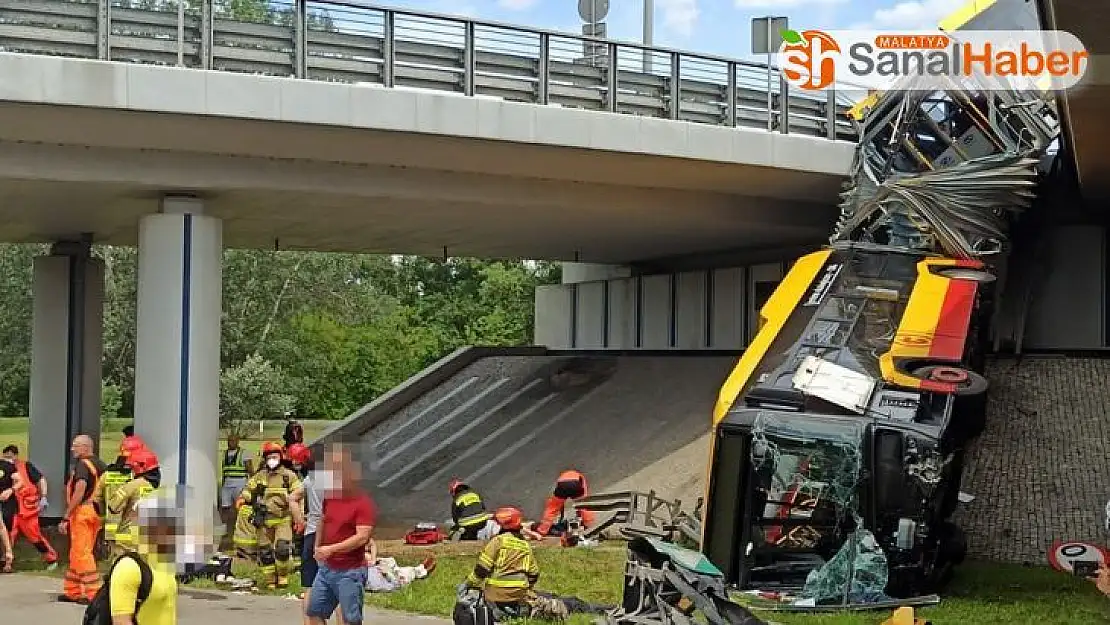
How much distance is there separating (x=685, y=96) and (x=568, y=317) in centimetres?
1288

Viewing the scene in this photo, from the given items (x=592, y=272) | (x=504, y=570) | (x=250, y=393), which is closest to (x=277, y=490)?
(x=504, y=570)

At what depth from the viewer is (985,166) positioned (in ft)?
52.5

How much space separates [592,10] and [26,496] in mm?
10750

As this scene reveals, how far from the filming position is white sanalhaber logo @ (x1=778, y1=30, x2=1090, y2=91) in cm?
1670

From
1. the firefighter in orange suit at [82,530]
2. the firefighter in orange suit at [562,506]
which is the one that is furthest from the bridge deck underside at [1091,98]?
the firefighter in orange suit at [82,530]

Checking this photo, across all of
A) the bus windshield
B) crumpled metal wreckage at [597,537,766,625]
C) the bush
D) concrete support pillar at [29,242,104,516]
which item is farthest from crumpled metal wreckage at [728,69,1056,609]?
the bush

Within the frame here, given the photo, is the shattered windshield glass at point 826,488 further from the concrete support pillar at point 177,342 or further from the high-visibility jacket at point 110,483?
the concrete support pillar at point 177,342

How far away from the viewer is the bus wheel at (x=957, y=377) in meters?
12.2

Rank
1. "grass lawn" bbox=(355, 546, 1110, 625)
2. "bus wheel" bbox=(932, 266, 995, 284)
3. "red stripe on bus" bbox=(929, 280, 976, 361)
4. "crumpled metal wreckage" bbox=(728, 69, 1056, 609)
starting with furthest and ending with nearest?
"crumpled metal wreckage" bbox=(728, 69, 1056, 609)
"bus wheel" bbox=(932, 266, 995, 284)
"red stripe on bus" bbox=(929, 280, 976, 361)
"grass lawn" bbox=(355, 546, 1110, 625)

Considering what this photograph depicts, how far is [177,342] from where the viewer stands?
50.2ft

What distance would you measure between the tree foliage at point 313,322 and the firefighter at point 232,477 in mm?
25729

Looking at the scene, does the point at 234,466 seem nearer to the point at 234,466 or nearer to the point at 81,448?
the point at 234,466

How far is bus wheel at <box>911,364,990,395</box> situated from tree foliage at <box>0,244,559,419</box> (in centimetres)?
3267

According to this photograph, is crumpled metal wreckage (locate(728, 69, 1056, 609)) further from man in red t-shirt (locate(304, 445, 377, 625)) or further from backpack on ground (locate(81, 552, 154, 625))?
backpack on ground (locate(81, 552, 154, 625))
